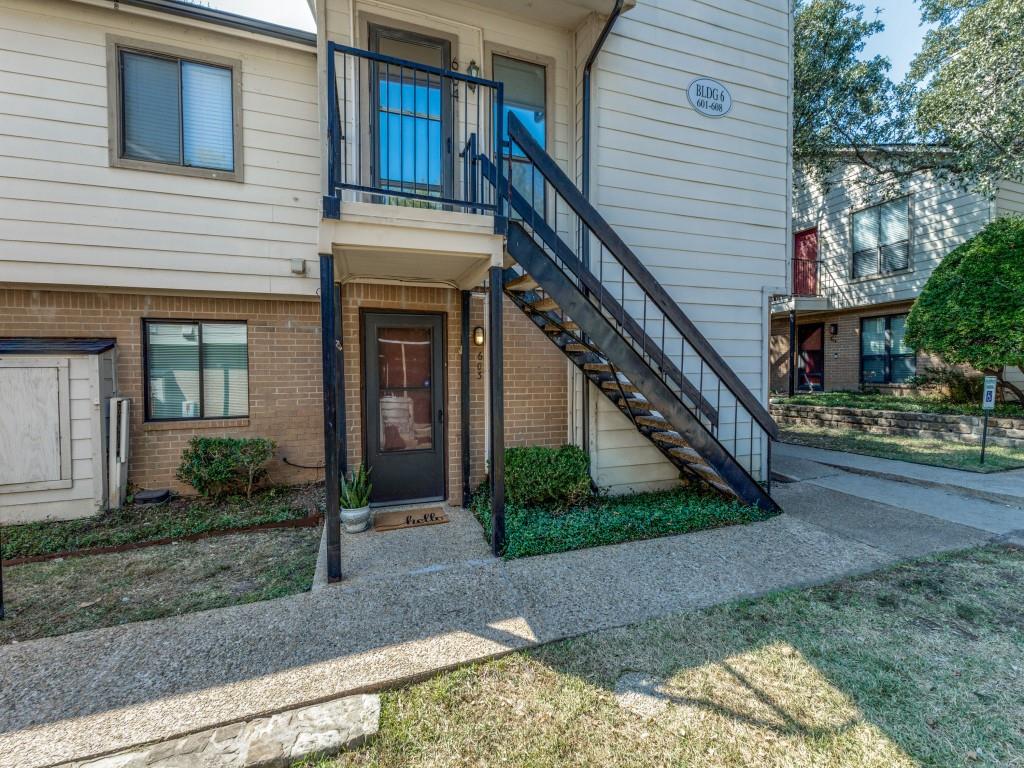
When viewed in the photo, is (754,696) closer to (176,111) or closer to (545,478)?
(545,478)

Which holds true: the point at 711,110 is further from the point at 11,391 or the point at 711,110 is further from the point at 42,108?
the point at 11,391

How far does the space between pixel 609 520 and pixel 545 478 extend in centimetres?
72

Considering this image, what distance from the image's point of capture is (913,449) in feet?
24.4

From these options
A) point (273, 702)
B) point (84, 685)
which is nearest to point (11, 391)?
point (84, 685)

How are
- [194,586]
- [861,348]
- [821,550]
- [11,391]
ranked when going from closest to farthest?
[194,586], [821,550], [11,391], [861,348]

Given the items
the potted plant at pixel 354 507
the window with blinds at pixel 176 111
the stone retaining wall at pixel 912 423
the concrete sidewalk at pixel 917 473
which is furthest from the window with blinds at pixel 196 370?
the stone retaining wall at pixel 912 423

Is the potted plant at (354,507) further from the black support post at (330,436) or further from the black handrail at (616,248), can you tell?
the black handrail at (616,248)

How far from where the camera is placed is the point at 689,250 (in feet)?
17.2

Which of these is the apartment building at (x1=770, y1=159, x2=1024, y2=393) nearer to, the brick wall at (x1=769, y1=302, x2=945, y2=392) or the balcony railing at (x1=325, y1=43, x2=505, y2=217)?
the brick wall at (x1=769, y1=302, x2=945, y2=392)

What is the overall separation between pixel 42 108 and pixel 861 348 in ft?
53.9

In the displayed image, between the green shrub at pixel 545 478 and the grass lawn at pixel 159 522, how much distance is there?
6.80 feet

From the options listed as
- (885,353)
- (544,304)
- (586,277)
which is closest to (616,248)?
(586,277)

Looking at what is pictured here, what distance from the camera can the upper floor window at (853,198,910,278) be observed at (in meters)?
11.2

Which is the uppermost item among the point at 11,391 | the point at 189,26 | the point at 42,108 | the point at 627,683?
the point at 189,26
